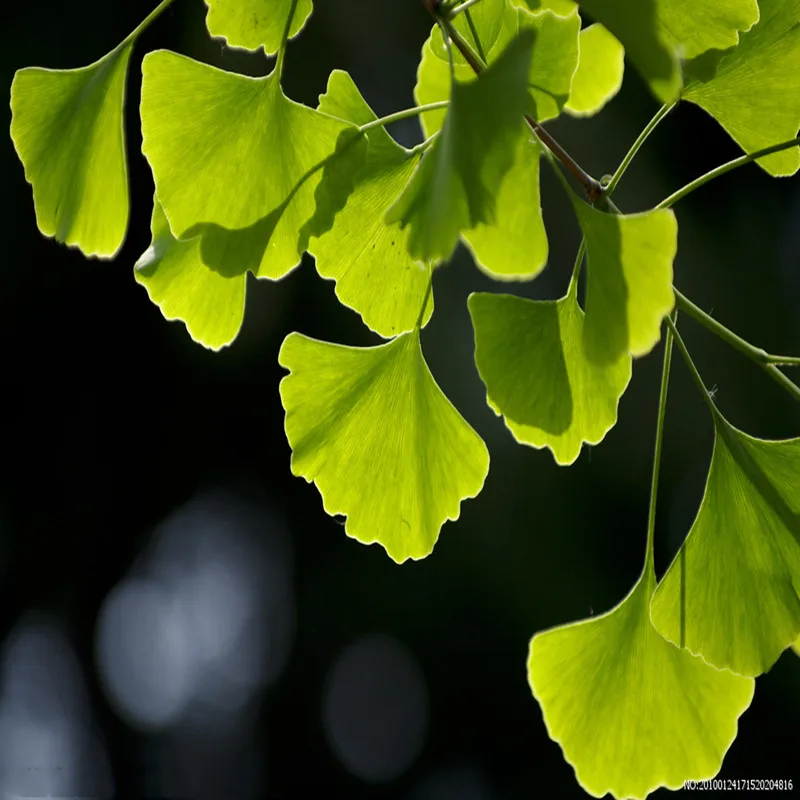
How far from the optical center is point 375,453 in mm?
597

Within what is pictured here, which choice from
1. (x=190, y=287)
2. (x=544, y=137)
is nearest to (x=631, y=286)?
(x=544, y=137)

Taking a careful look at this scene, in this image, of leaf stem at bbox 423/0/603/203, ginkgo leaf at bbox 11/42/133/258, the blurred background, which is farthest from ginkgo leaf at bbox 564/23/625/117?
the blurred background

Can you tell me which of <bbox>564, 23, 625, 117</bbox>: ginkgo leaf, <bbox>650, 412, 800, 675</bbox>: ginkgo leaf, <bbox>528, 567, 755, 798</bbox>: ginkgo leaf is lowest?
<bbox>528, 567, 755, 798</bbox>: ginkgo leaf

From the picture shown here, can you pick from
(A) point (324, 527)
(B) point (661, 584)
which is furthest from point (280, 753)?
(B) point (661, 584)

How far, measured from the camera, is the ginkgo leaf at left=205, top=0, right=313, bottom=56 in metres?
0.51

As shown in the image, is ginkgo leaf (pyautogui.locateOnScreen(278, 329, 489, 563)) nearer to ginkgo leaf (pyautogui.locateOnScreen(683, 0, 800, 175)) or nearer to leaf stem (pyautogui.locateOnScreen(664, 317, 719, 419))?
leaf stem (pyautogui.locateOnScreen(664, 317, 719, 419))

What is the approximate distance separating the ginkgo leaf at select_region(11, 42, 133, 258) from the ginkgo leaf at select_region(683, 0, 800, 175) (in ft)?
1.13

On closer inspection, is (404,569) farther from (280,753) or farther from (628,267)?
(628,267)

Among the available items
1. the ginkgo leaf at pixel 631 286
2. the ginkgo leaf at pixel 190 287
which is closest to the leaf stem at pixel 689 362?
the ginkgo leaf at pixel 631 286

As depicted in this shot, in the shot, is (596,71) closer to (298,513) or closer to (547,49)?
(547,49)

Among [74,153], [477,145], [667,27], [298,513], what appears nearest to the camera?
[477,145]

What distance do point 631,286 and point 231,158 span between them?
244 mm

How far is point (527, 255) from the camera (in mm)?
379

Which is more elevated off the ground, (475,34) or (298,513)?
(475,34)
